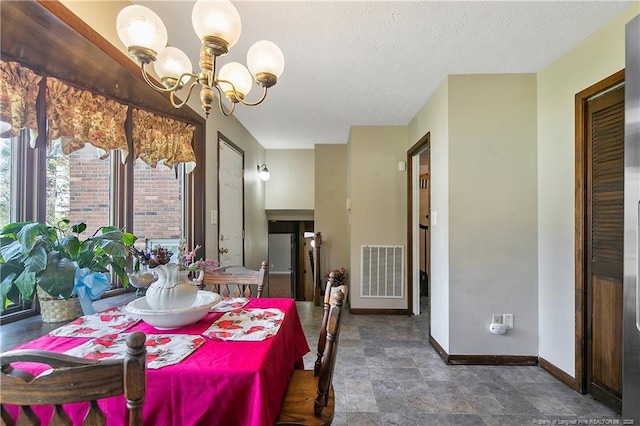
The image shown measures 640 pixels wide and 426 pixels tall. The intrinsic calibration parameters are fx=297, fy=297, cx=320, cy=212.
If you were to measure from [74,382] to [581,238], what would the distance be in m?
2.69

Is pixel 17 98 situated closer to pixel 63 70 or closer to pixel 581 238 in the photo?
pixel 63 70

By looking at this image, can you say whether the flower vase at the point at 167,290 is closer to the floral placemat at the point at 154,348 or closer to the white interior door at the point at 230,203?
the floral placemat at the point at 154,348

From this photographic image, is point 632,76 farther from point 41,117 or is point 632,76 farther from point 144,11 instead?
point 41,117

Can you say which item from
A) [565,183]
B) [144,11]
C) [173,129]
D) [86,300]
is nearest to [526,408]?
[565,183]

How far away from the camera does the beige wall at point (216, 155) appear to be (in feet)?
Result: 5.04

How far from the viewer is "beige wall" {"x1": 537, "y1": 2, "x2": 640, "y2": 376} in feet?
6.65

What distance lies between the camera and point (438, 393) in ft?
6.79

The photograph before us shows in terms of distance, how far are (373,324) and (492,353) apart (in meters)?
1.27

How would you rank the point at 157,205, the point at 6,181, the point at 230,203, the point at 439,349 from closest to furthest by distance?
1. the point at 6,181
2. the point at 157,205
3. the point at 439,349
4. the point at 230,203

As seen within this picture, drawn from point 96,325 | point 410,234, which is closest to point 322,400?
point 96,325

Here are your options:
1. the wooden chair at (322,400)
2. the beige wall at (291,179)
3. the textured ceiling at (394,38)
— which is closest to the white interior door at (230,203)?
the textured ceiling at (394,38)

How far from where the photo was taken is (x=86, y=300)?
140 cm

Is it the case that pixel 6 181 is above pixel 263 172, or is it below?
below

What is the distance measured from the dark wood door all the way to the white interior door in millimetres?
3066
